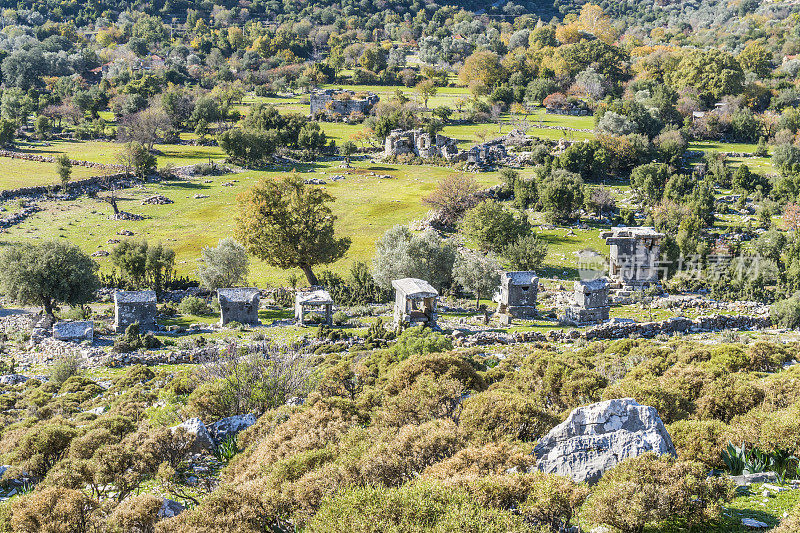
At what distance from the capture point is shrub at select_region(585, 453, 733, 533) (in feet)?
39.2

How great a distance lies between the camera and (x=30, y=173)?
246 ft

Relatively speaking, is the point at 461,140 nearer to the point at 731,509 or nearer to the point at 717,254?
the point at 717,254

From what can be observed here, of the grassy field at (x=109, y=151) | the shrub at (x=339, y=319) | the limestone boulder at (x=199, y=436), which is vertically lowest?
the shrub at (x=339, y=319)

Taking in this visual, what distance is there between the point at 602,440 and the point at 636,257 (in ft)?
110

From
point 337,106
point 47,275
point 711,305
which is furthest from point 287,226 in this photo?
point 337,106

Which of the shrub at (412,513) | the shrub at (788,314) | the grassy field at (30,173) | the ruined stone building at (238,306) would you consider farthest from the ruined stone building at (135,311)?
the grassy field at (30,173)

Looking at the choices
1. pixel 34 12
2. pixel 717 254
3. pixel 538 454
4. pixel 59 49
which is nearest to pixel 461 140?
pixel 717 254

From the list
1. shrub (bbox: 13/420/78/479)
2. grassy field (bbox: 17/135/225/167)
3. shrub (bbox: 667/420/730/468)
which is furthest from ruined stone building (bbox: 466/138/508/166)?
shrub (bbox: 13/420/78/479)

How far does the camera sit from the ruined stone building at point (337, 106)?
348 feet

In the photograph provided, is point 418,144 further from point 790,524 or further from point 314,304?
point 790,524

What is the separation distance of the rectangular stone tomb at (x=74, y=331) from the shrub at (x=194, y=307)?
5760mm

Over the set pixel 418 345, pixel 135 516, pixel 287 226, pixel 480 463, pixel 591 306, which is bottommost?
pixel 591 306

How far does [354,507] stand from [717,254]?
44.8m

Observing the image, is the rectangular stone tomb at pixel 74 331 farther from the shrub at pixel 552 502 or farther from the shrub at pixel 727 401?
the shrub at pixel 552 502
